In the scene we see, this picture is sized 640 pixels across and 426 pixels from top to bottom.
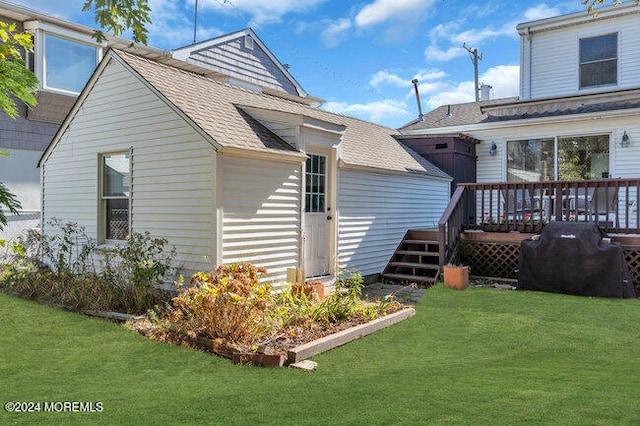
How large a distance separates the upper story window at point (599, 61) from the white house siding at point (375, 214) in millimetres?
6093

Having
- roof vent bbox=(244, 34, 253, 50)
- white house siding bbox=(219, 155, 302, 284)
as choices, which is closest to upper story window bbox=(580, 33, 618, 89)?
white house siding bbox=(219, 155, 302, 284)

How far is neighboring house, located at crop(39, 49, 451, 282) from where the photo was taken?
6.97m

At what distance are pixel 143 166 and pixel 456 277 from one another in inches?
227

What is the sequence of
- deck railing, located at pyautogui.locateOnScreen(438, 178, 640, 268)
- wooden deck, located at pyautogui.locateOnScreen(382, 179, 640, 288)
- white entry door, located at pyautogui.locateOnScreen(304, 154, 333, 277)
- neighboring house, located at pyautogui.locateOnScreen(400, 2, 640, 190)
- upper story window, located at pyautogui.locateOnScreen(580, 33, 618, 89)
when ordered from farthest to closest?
1. upper story window, located at pyautogui.locateOnScreen(580, 33, 618, 89)
2. neighboring house, located at pyautogui.locateOnScreen(400, 2, 640, 190)
3. wooden deck, located at pyautogui.locateOnScreen(382, 179, 640, 288)
4. deck railing, located at pyautogui.locateOnScreen(438, 178, 640, 268)
5. white entry door, located at pyautogui.locateOnScreen(304, 154, 333, 277)

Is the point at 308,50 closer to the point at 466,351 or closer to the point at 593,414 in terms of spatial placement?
the point at 466,351

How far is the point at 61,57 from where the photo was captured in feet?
40.7

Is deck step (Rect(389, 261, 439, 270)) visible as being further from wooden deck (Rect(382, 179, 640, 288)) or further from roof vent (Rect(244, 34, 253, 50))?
roof vent (Rect(244, 34, 253, 50))

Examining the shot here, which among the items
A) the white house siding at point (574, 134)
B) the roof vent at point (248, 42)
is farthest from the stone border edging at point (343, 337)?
the roof vent at point (248, 42)

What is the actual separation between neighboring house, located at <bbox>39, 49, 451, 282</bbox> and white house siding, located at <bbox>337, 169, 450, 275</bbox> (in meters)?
0.04

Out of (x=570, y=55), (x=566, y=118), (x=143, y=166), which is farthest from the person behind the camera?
(x=570, y=55)

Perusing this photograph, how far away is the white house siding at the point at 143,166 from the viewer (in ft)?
22.8

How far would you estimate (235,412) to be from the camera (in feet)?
10.8

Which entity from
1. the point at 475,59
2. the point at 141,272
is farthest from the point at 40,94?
the point at 475,59

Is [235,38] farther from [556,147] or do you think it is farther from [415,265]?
[415,265]
